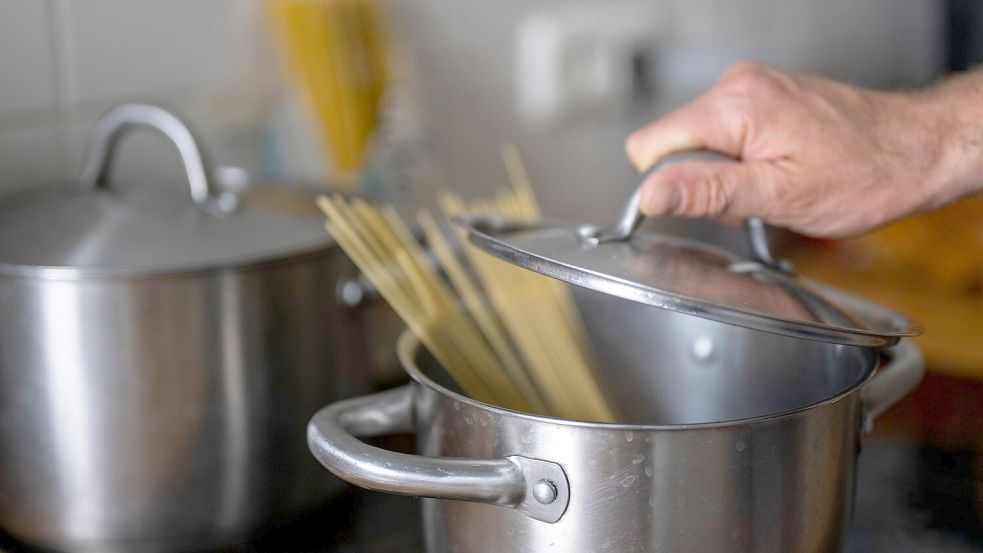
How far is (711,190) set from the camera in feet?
1.73

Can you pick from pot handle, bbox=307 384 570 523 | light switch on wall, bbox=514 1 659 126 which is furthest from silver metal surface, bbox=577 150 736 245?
light switch on wall, bbox=514 1 659 126

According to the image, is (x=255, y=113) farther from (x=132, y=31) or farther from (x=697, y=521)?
(x=697, y=521)

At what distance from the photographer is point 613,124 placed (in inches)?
46.6

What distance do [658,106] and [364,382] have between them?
0.70 m

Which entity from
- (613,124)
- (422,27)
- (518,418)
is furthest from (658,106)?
(518,418)

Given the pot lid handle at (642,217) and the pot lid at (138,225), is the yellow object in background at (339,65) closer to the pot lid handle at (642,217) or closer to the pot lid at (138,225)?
the pot lid at (138,225)

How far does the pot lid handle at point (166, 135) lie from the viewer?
23.8 inches

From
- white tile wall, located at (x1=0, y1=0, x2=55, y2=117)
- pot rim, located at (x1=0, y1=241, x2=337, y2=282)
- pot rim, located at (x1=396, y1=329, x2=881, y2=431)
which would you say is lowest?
pot rim, located at (x1=396, y1=329, x2=881, y2=431)

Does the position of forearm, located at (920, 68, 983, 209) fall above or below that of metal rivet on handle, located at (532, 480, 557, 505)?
above

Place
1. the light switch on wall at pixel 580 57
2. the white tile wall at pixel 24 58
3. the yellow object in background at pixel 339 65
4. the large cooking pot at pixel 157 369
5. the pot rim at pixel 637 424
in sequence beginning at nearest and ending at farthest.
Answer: the pot rim at pixel 637 424 → the large cooking pot at pixel 157 369 → the white tile wall at pixel 24 58 → the yellow object in background at pixel 339 65 → the light switch on wall at pixel 580 57

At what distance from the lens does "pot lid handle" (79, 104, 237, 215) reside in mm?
604

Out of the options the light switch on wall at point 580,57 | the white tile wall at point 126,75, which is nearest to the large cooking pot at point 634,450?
the white tile wall at point 126,75

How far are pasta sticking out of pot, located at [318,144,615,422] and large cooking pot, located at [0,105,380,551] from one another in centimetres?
3

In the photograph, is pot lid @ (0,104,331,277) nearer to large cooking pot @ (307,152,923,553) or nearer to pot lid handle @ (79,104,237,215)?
pot lid handle @ (79,104,237,215)
